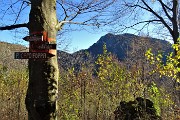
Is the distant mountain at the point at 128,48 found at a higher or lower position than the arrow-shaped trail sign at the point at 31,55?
higher

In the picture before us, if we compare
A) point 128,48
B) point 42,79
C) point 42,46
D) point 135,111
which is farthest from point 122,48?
point 42,46

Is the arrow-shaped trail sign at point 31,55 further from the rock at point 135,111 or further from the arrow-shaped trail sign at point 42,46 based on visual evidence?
the rock at point 135,111

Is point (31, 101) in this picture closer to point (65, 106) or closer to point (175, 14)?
point (65, 106)

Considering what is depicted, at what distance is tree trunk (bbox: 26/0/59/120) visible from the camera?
468 centimetres

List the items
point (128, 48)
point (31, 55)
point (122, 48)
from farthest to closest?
1. point (128, 48)
2. point (122, 48)
3. point (31, 55)

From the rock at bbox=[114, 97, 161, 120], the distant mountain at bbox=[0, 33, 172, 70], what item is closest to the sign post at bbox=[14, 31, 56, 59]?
the distant mountain at bbox=[0, 33, 172, 70]

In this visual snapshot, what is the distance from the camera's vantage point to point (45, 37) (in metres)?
4.72

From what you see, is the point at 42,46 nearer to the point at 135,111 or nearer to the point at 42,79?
the point at 42,79

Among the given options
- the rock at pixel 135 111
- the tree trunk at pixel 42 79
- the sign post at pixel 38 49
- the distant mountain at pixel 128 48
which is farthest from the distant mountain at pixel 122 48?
the sign post at pixel 38 49

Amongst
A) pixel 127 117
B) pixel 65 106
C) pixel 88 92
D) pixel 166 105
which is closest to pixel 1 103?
pixel 65 106

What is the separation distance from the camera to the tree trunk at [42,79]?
468 cm

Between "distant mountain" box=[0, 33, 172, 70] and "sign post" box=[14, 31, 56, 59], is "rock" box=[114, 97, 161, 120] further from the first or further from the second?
"sign post" box=[14, 31, 56, 59]

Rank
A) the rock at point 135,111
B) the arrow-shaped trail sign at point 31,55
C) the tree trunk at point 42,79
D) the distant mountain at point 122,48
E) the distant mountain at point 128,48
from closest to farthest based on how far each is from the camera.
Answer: the arrow-shaped trail sign at point 31,55 < the tree trunk at point 42,79 < the rock at point 135,111 < the distant mountain at point 122,48 < the distant mountain at point 128,48

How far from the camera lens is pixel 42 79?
15.5 feet
